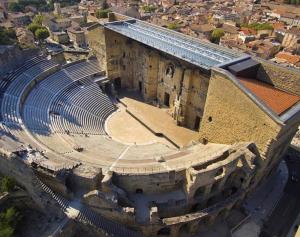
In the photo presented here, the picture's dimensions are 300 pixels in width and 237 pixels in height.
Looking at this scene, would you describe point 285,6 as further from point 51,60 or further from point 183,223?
point 183,223

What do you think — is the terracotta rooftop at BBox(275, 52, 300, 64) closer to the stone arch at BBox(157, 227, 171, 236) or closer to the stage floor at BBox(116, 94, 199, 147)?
the stage floor at BBox(116, 94, 199, 147)

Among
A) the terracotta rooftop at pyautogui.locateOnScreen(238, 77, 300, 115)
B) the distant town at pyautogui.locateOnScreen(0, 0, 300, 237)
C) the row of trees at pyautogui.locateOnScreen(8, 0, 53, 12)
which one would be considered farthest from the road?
the row of trees at pyautogui.locateOnScreen(8, 0, 53, 12)

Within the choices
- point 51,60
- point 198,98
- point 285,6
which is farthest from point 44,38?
point 285,6

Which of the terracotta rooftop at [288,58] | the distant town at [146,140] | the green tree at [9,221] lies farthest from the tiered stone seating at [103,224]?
the terracotta rooftop at [288,58]

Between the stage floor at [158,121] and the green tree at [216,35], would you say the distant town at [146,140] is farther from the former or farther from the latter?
the green tree at [216,35]

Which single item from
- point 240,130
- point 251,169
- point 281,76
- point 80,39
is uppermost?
point 281,76

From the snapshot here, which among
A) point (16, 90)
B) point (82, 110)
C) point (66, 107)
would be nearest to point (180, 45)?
point (82, 110)
